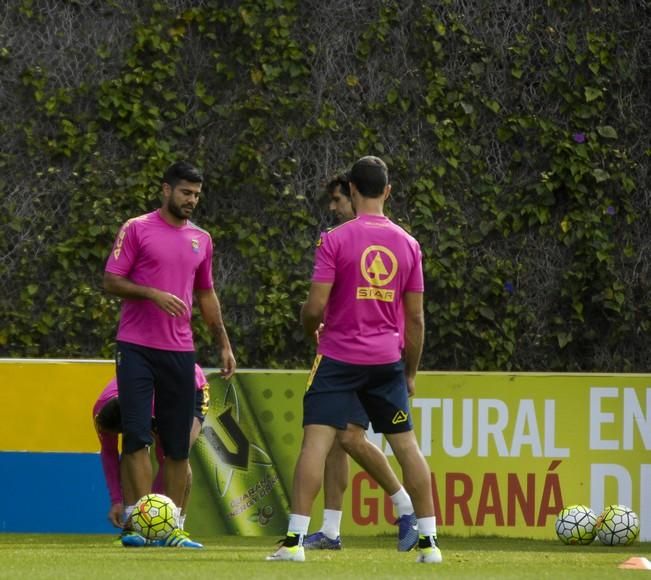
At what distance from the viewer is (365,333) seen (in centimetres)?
680

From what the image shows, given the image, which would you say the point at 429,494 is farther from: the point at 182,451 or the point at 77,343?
the point at 77,343

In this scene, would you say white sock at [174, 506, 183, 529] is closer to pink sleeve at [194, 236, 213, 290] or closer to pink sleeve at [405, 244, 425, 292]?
pink sleeve at [194, 236, 213, 290]

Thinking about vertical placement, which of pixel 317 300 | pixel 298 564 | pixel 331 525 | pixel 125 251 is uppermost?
pixel 125 251

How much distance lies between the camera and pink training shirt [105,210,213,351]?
7898 mm

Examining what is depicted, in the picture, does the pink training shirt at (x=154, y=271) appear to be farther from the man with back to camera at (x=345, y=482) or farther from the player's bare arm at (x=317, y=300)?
the player's bare arm at (x=317, y=300)

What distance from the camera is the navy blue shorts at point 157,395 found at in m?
7.82

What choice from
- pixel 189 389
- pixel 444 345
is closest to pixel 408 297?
pixel 189 389

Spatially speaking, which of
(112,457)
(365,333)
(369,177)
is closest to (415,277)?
(365,333)

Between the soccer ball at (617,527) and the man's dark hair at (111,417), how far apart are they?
2.94 metres

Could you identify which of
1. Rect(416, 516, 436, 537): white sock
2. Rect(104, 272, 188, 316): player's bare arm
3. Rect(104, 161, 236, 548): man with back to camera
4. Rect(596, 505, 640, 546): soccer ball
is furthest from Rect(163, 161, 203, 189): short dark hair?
Rect(596, 505, 640, 546): soccer ball

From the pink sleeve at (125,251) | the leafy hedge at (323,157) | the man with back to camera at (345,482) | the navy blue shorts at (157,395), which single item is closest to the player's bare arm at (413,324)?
the man with back to camera at (345,482)

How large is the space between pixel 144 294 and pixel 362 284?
146cm

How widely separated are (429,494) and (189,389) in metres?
1.74

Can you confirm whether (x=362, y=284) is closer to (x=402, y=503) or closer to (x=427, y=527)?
(x=427, y=527)
